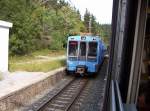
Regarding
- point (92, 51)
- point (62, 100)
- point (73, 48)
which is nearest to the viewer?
point (62, 100)

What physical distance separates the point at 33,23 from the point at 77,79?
33.3 feet

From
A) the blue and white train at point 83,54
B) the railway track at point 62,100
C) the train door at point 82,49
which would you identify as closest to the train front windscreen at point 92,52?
the blue and white train at point 83,54

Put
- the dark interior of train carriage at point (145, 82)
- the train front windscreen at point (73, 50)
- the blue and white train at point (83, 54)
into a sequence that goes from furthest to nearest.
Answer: the train front windscreen at point (73, 50) < the blue and white train at point (83, 54) < the dark interior of train carriage at point (145, 82)

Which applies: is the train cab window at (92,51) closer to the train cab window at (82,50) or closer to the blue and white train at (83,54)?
the blue and white train at (83,54)

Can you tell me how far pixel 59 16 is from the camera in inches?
1548

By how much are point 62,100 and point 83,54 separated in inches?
239

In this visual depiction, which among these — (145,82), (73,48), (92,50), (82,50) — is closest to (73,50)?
(73,48)

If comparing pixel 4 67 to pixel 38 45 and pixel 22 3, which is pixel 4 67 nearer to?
pixel 22 3

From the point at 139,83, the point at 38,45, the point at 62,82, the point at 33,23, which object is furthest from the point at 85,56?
the point at 38,45

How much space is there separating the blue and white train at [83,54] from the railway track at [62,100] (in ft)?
6.53

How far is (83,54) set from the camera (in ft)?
55.3

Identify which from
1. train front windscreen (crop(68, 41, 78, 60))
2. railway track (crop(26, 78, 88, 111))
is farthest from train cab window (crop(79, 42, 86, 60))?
railway track (crop(26, 78, 88, 111))

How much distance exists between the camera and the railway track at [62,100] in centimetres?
966

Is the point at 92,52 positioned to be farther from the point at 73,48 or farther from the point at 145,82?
the point at 145,82
